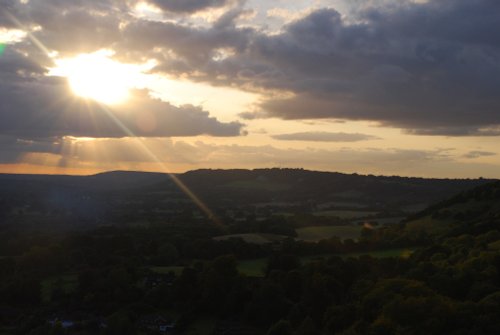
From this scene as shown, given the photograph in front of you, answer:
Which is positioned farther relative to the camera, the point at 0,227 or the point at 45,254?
the point at 0,227

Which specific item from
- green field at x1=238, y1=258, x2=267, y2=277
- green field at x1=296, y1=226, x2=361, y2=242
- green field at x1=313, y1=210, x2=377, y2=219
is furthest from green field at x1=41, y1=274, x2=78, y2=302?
green field at x1=313, y1=210, x2=377, y2=219

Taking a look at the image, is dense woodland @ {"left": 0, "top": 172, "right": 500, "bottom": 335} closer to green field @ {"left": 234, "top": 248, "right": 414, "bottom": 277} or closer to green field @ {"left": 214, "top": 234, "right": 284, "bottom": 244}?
green field @ {"left": 234, "top": 248, "right": 414, "bottom": 277}

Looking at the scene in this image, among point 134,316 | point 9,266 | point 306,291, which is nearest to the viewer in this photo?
point 306,291

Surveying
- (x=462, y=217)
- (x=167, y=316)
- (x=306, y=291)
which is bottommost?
(x=167, y=316)

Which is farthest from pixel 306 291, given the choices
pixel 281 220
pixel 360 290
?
Result: pixel 281 220

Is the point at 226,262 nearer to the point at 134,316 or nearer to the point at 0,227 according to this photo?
the point at 134,316

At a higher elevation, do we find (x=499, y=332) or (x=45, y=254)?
(x=499, y=332)

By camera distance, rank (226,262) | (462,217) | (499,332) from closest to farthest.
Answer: (499,332) < (226,262) < (462,217)
